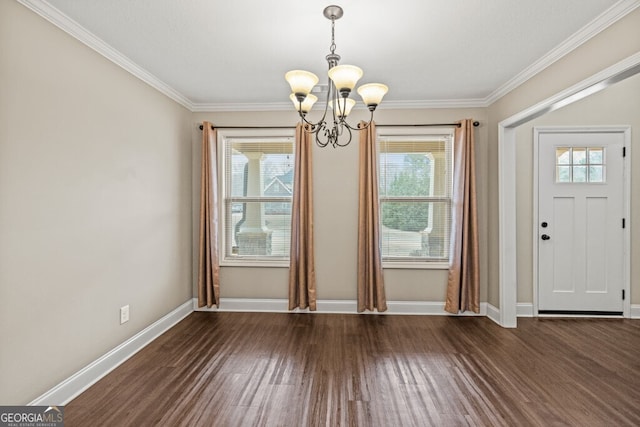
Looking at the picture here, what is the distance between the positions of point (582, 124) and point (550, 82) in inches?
55.8

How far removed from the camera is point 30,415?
1.85 meters

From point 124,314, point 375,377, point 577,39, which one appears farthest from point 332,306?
point 577,39

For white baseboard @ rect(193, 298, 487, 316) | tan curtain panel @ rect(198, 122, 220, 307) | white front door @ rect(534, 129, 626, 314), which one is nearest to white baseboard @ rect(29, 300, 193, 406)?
tan curtain panel @ rect(198, 122, 220, 307)

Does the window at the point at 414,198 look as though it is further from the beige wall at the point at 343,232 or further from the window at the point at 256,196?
the window at the point at 256,196

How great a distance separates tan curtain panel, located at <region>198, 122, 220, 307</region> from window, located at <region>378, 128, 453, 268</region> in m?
2.02

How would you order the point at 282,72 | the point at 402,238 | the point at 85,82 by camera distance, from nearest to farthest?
1. the point at 85,82
2. the point at 282,72
3. the point at 402,238

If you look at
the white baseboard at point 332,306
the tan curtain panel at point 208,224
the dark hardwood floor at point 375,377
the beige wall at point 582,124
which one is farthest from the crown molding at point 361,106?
Answer: the dark hardwood floor at point 375,377

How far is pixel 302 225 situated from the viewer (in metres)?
3.74

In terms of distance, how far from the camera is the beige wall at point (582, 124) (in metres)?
3.58

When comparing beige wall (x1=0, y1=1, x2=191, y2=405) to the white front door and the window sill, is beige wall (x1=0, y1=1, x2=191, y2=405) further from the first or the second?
the white front door

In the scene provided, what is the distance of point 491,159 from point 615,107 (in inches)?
59.9

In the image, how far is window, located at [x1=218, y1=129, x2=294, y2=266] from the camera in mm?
3916

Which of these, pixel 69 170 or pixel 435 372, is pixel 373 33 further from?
pixel 435 372

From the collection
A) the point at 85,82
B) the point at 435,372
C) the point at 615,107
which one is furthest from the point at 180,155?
the point at 615,107
